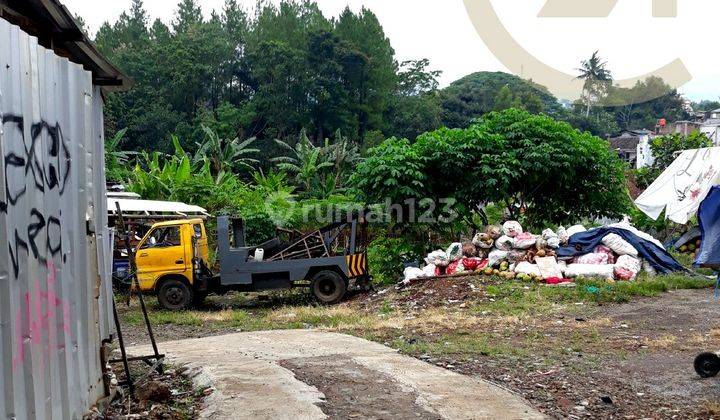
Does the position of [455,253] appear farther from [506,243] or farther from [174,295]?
[174,295]

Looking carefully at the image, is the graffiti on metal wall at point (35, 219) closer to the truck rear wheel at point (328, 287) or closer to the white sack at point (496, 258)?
the truck rear wheel at point (328, 287)

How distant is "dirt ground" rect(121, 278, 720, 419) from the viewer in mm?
6684

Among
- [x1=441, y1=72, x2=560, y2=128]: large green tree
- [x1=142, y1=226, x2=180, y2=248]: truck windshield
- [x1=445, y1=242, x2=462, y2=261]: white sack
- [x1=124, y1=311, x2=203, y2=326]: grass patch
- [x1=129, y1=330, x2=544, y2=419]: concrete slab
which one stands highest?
[x1=441, y1=72, x2=560, y2=128]: large green tree

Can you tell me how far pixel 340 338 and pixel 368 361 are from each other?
215 cm

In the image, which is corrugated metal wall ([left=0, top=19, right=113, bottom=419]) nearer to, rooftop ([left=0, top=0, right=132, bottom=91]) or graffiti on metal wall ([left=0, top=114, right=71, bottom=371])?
graffiti on metal wall ([left=0, top=114, right=71, bottom=371])

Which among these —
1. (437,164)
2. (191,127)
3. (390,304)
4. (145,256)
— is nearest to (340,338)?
(390,304)

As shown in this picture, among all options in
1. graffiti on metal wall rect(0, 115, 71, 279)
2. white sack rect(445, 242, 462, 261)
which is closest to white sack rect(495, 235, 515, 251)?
white sack rect(445, 242, 462, 261)

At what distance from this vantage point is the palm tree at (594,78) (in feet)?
236

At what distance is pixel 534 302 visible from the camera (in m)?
13.1

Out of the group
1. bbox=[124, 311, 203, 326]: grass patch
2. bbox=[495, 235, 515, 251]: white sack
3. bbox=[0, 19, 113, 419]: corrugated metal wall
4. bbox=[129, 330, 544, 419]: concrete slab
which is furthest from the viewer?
bbox=[495, 235, 515, 251]: white sack

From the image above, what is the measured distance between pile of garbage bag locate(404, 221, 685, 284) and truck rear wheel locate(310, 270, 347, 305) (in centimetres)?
168

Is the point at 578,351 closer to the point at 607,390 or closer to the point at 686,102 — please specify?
the point at 607,390

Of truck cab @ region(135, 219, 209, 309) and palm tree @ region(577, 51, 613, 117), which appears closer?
truck cab @ region(135, 219, 209, 309)

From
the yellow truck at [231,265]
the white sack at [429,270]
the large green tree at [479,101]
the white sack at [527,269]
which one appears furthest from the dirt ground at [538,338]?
the large green tree at [479,101]
